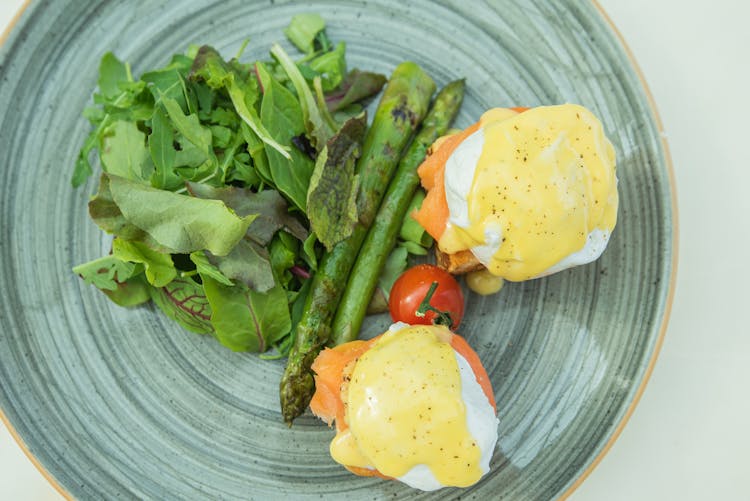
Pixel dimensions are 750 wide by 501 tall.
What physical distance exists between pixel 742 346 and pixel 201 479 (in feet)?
9.20

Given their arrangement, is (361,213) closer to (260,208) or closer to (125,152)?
(260,208)

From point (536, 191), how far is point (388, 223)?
765 mm

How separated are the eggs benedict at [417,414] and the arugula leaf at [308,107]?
3.11 ft

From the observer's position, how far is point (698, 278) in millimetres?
3293

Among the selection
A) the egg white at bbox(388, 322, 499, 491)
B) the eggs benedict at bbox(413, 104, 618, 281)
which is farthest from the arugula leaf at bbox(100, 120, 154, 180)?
the egg white at bbox(388, 322, 499, 491)

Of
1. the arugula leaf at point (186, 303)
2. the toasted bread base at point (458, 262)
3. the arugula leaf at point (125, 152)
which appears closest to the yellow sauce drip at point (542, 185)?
the toasted bread base at point (458, 262)

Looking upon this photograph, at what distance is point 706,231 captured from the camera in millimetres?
3285

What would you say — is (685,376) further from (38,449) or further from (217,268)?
(38,449)

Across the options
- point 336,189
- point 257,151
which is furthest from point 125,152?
point 336,189

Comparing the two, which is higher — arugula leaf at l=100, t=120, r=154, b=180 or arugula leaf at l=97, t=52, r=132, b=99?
arugula leaf at l=97, t=52, r=132, b=99

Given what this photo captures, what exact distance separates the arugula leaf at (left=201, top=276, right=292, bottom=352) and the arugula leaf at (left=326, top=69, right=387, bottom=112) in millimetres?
921

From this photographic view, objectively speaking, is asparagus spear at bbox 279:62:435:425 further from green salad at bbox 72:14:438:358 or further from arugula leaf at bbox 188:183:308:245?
arugula leaf at bbox 188:183:308:245

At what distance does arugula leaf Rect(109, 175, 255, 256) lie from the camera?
98.2 inches

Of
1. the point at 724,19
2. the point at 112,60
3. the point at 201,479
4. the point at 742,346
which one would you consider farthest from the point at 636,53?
the point at 201,479
